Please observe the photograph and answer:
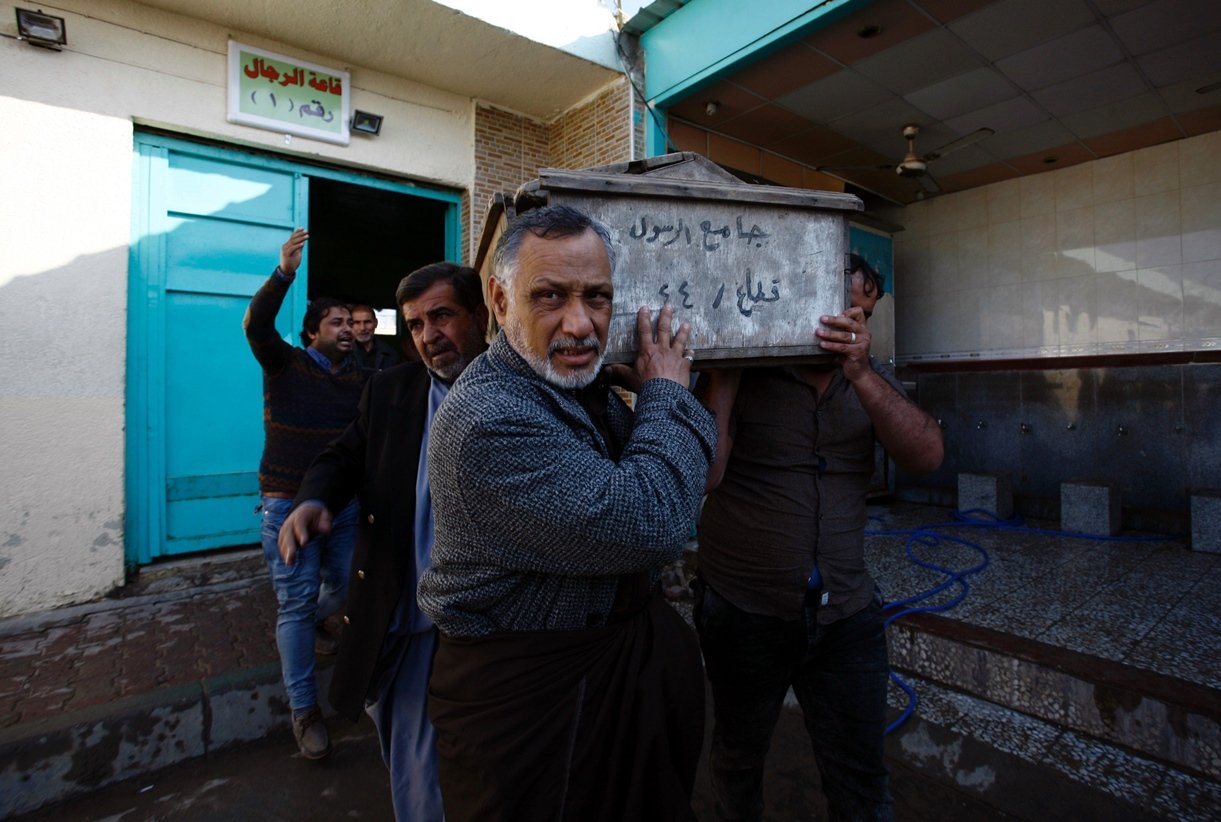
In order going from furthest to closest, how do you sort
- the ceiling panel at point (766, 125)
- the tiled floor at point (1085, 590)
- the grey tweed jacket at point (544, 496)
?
the ceiling panel at point (766, 125) → the tiled floor at point (1085, 590) → the grey tweed jacket at point (544, 496)

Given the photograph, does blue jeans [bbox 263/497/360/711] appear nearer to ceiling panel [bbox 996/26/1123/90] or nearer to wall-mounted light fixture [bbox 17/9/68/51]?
wall-mounted light fixture [bbox 17/9/68/51]

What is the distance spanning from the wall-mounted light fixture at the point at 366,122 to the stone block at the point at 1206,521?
26.2ft

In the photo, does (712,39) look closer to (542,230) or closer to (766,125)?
(766,125)

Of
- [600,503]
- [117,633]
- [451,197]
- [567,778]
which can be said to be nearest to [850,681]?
[567,778]

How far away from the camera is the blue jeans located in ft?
9.96

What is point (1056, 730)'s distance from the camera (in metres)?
2.97

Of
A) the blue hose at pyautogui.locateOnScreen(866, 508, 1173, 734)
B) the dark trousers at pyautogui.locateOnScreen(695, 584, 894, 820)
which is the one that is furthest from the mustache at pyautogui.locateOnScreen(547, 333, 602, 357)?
the blue hose at pyautogui.locateOnScreen(866, 508, 1173, 734)

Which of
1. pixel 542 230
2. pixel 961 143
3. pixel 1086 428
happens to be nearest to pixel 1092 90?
pixel 961 143

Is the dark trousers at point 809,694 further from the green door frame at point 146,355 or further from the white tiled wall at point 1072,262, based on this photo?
the white tiled wall at point 1072,262

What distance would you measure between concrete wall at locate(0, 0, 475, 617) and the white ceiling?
57 cm

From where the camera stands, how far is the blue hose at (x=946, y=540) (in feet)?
11.9

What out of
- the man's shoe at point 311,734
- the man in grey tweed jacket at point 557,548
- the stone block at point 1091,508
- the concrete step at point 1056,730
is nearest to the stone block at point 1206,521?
the stone block at point 1091,508

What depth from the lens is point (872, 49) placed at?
208 inches

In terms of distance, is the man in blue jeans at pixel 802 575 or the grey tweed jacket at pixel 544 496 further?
the man in blue jeans at pixel 802 575
